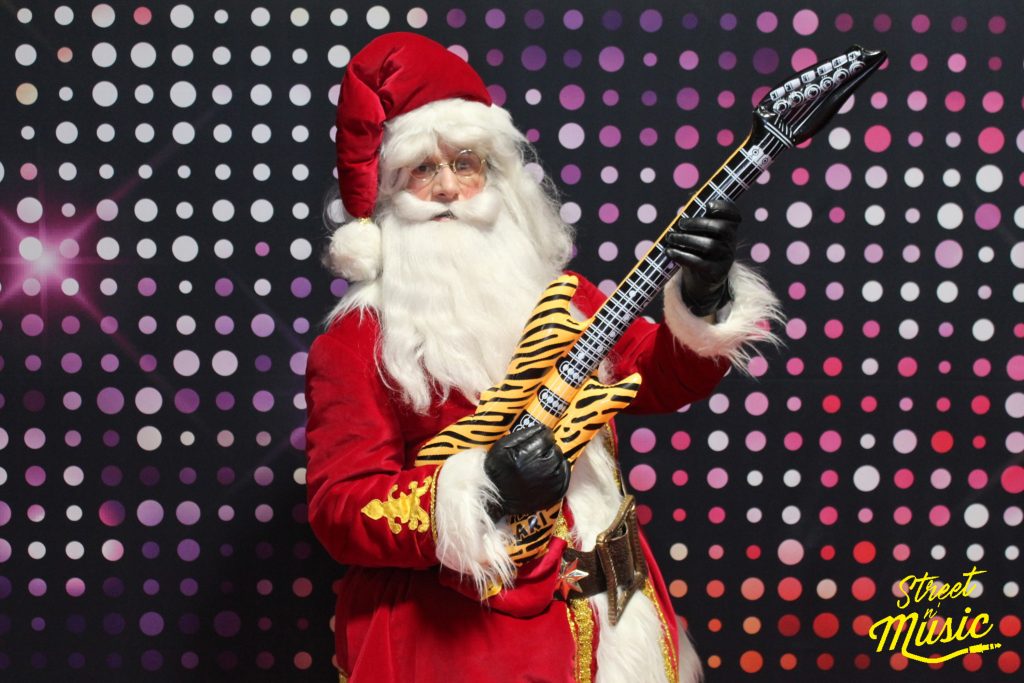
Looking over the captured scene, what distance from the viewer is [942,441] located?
6.09 ft

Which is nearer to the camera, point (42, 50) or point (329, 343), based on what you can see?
point (329, 343)

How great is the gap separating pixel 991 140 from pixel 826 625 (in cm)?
112

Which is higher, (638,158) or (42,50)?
(638,158)

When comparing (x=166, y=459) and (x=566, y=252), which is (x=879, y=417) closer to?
(x=566, y=252)

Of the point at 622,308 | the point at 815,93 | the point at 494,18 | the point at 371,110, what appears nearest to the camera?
the point at 815,93

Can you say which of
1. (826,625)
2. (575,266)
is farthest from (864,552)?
(575,266)

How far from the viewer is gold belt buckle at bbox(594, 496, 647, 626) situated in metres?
1.29

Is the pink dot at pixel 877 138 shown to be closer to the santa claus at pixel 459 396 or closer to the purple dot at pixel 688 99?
the purple dot at pixel 688 99

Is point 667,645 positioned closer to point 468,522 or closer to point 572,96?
point 468,522

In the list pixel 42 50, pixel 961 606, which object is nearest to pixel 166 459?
pixel 42 50

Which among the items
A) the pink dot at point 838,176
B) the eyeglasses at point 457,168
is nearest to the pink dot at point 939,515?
the pink dot at point 838,176

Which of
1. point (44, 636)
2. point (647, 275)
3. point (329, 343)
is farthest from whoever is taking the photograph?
point (44, 636)

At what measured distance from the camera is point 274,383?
1847mm

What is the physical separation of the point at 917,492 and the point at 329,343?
1.34 meters
